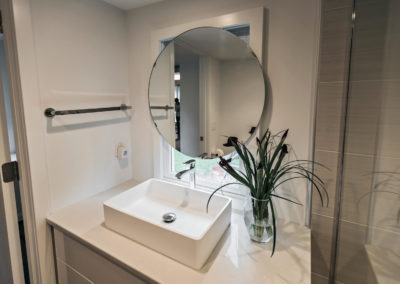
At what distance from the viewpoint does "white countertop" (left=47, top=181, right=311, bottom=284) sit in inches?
32.2

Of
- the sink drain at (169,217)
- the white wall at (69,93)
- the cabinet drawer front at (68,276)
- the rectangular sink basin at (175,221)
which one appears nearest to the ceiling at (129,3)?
the white wall at (69,93)

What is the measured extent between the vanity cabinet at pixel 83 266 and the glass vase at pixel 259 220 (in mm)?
473

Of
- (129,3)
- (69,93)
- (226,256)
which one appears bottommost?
(226,256)

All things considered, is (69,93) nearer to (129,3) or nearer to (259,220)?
(129,3)

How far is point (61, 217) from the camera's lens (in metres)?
1.19

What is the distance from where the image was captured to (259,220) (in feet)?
3.22

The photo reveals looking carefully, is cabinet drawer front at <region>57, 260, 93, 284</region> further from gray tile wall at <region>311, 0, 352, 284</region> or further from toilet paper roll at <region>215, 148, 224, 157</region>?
gray tile wall at <region>311, 0, 352, 284</region>

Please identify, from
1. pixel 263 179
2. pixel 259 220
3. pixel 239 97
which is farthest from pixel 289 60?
pixel 259 220

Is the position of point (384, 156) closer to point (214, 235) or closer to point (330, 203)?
point (330, 203)

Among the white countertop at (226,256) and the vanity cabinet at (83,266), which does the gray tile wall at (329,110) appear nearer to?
the white countertop at (226,256)

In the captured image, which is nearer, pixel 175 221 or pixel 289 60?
pixel 289 60

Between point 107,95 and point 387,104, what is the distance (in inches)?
57.2

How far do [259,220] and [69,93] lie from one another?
118 centimetres

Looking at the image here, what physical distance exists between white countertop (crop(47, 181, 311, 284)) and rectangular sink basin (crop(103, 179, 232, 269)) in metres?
0.03
